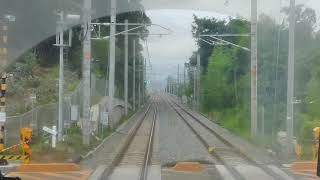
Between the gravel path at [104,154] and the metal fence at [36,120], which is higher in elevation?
the metal fence at [36,120]

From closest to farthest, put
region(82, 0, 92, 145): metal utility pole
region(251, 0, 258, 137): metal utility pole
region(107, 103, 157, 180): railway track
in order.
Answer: region(107, 103, 157, 180): railway track
region(82, 0, 92, 145): metal utility pole
region(251, 0, 258, 137): metal utility pole

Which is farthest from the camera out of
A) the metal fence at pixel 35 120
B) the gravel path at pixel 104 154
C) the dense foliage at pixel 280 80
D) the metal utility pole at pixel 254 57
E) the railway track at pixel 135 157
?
the metal utility pole at pixel 254 57

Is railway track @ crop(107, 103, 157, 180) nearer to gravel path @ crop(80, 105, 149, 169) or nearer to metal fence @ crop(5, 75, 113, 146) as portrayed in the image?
gravel path @ crop(80, 105, 149, 169)

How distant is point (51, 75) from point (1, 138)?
2652 centimetres

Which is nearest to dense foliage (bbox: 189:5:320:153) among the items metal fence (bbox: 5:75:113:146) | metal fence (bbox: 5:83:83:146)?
metal fence (bbox: 5:75:113:146)

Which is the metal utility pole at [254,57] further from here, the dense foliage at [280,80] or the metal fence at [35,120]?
the metal fence at [35,120]

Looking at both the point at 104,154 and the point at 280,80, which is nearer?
the point at 104,154

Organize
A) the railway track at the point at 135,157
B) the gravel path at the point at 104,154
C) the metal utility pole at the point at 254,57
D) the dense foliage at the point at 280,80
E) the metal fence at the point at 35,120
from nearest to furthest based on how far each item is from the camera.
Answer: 1. the railway track at the point at 135,157
2. the gravel path at the point at 104,154
3. the metal fence at the point at 35,120
4. the dense foliage at the point at 280,80
5. the metal utility pole at the point at 254,57

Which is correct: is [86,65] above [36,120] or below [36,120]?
above

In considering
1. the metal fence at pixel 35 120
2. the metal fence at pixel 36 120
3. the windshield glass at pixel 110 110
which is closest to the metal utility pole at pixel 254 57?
the windshield glass at pixel 110 110

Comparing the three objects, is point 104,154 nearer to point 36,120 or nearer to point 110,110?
point 36,120

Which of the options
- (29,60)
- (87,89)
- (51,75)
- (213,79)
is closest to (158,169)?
(87,89)

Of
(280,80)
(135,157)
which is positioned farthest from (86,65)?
(280,80)

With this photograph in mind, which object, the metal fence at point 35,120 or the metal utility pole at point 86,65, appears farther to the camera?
the metal utility pole at point 86,65
